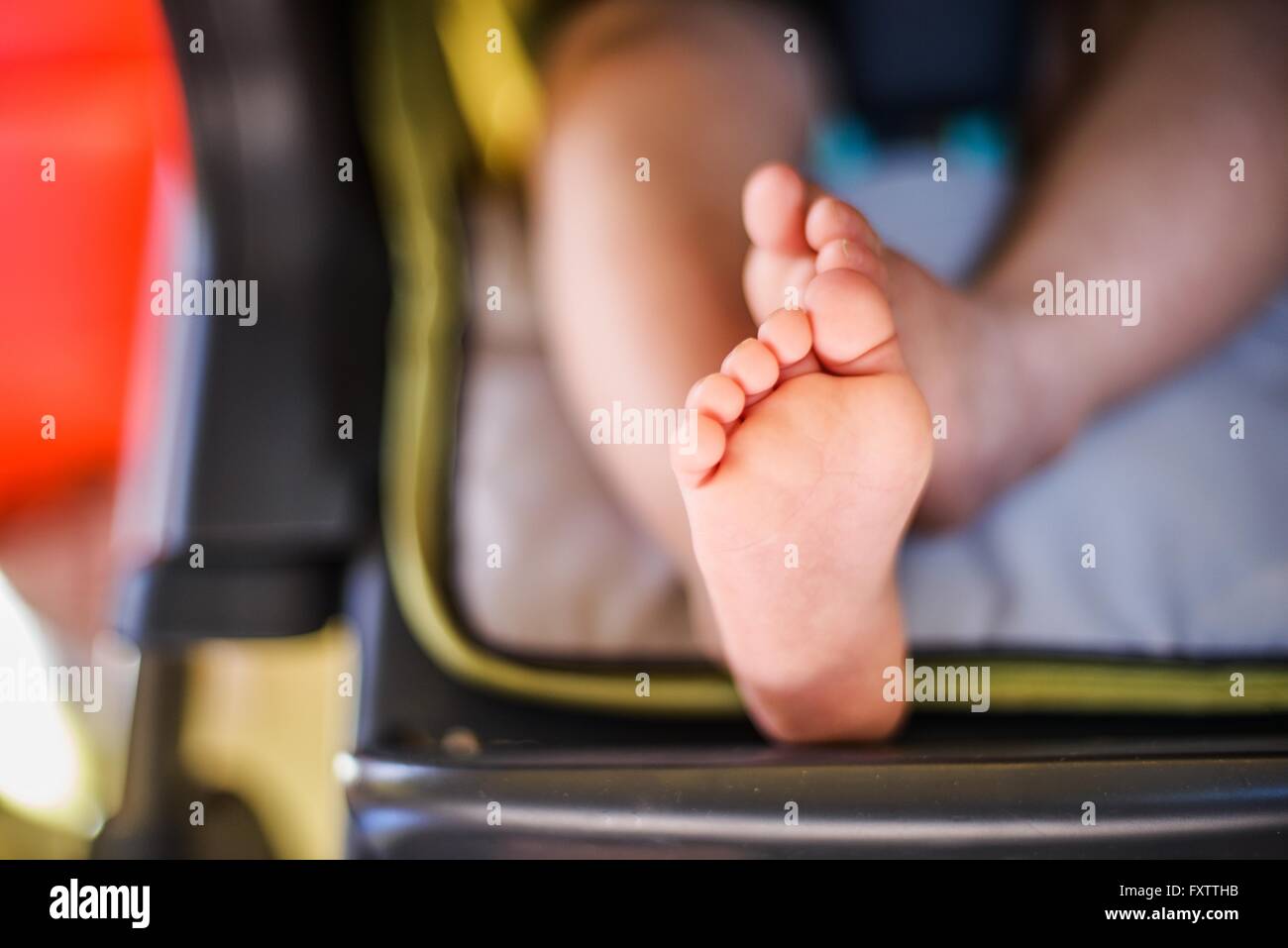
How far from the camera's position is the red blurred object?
2.49ft

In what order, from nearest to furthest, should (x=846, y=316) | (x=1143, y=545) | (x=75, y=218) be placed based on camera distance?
(x=846, y=316)
(x=1143, y=545)
(x=75, y=218)

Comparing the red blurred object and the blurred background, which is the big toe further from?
the red blurred object

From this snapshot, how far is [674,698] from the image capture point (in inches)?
19.5

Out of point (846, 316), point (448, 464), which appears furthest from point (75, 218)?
point (846, 316)

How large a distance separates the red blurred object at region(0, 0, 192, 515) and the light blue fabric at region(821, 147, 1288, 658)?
50cm

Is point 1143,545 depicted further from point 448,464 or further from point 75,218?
point 75,218

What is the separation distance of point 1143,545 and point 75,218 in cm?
82

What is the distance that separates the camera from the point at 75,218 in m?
0.87

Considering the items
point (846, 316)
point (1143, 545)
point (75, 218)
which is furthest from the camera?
point (75, 218)

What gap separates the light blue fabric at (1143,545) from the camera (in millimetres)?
510

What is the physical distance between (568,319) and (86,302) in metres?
0.58

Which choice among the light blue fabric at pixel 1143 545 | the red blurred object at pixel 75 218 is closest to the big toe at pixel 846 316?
the light blue fabric at pixel 1143 545

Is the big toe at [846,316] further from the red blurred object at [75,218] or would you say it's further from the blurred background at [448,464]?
the red blurred object at [75,218]
